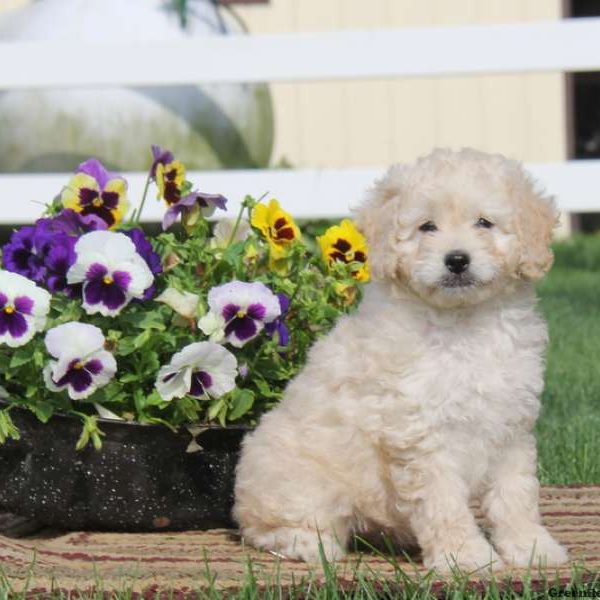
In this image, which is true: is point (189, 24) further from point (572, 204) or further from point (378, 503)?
point (378, 503)

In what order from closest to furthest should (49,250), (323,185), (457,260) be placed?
(457,260) < (49,250) < (323,185)

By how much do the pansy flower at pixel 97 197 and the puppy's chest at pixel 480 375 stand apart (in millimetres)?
1116

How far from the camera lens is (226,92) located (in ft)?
25.4

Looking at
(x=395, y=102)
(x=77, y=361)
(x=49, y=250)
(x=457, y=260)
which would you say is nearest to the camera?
(x=457, y=260)

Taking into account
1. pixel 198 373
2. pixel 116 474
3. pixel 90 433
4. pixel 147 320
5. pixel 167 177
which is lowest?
pixel 116 474

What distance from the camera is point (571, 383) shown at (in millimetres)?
5520

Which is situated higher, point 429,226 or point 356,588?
point 429,226

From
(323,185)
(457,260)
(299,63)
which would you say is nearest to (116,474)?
(457,260)

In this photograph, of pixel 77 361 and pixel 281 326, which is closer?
pixel 77 361

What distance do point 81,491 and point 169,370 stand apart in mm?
404

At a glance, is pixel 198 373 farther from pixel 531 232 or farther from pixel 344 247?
pixel 531 232

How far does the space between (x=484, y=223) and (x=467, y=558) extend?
758 mm

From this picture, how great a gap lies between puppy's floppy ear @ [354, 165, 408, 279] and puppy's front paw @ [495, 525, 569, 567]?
26.9 inches

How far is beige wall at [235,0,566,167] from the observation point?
37.0 feet
